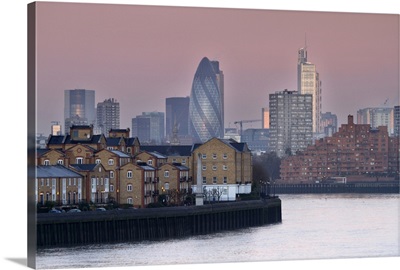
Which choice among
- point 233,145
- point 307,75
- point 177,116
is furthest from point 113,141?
point 233,145

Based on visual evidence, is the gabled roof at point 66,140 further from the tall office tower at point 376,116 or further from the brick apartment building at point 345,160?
the brick apartment building at point 345,160

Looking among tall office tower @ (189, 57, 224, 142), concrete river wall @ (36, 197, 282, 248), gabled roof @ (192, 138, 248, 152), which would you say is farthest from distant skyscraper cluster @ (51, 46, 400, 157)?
concrete river wall @ (36, 197, 282, 248)

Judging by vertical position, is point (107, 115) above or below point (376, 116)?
below

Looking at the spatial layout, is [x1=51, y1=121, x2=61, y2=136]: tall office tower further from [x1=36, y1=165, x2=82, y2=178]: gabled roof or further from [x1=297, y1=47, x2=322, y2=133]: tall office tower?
[x1=297, y1=47, x2=322, y2=133]: tall office tower

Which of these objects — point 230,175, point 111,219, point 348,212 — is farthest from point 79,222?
point 348,212

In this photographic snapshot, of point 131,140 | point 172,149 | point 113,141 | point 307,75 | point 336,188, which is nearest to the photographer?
point 113,141

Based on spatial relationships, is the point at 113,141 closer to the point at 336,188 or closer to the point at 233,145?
the point at 233,145

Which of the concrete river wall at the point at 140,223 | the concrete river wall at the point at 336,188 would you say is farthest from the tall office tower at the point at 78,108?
the concrete river wall at the point at 336,188
